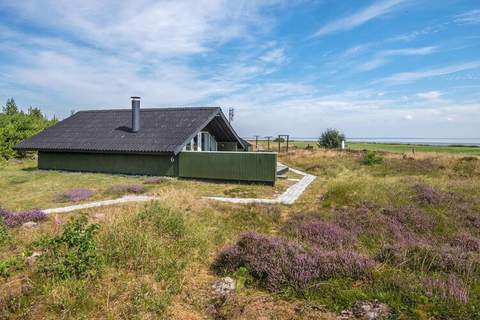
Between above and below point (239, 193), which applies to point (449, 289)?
above

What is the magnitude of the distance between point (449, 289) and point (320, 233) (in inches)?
123

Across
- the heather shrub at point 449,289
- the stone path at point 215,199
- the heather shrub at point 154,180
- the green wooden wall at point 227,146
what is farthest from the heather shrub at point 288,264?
the green wooden wall at point 227,146

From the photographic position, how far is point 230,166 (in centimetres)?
1705

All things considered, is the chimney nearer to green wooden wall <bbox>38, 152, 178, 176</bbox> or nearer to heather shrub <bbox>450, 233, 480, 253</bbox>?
green wooden wall <bbox>38, 152, 178, 176</bbox>

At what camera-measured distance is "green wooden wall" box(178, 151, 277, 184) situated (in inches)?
640

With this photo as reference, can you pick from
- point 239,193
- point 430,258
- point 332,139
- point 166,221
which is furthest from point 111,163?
point 332,139

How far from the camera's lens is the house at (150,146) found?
17062 mm

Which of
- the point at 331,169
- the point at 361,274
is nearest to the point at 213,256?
the point at 361,274

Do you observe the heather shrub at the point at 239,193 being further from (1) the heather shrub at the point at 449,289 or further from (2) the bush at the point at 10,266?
A: (1) the heather shrub at the point at 449,289

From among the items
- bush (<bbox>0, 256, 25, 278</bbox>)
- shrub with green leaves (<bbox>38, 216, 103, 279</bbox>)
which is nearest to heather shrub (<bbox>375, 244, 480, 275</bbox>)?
shrub with green leaves (<bbox>38, 216, 103, 279</bbox>)

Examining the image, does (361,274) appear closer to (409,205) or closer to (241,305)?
(241,305)

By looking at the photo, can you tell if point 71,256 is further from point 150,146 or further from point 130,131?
point 130,131

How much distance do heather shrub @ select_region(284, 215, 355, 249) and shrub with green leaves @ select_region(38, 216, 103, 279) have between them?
13.9 feet

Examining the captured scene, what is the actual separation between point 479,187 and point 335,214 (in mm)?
7340
